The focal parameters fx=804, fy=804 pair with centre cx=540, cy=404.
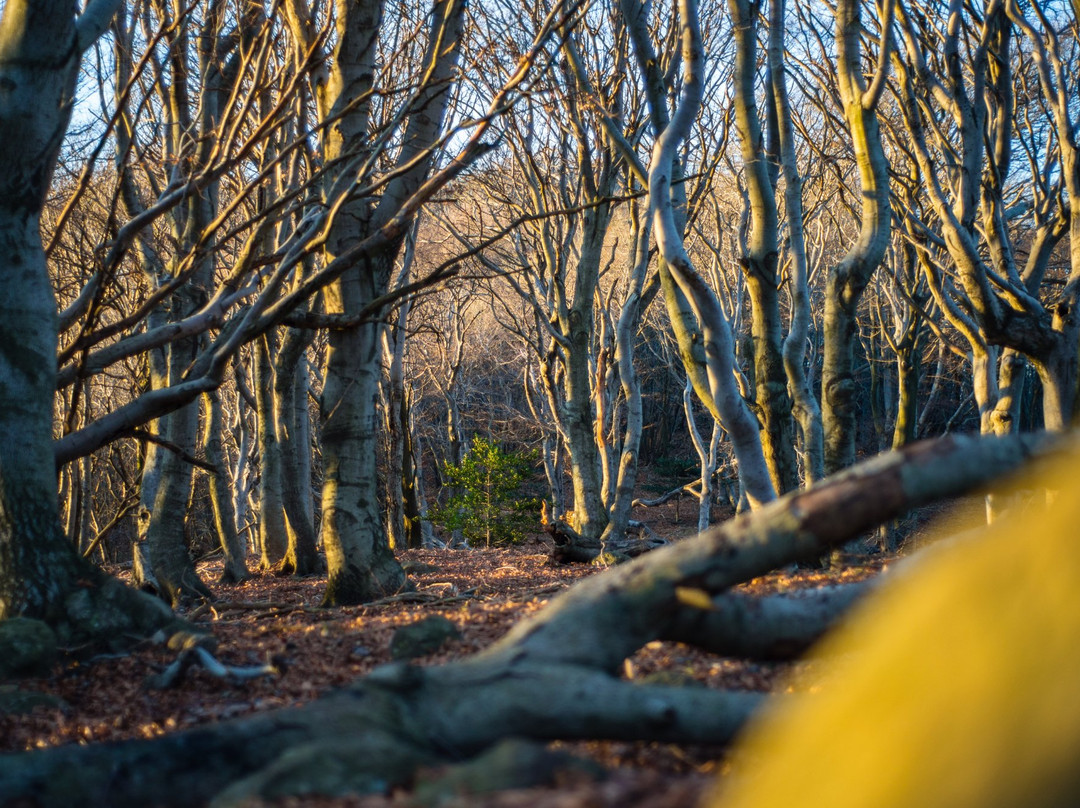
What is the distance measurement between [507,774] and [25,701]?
2.97 metres

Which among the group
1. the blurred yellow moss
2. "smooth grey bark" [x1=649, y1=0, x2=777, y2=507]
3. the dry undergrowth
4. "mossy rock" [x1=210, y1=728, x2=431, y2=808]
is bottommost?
the dry undergrowth

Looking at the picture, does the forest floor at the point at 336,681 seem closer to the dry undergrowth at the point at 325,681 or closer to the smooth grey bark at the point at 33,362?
the dry undergrowth at the point at 325,681

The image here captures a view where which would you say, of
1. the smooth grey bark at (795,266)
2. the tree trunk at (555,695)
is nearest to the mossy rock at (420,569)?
the smooth grey bark at (795,266)

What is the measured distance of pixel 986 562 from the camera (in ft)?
4.67

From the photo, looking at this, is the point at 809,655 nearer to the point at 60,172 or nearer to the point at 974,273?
the point at 974,273

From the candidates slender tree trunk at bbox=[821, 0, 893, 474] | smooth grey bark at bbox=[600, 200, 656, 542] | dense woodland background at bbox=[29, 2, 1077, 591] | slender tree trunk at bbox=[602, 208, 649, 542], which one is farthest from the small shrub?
slender tree trunk at bbox=[821, 0, 893, 474]

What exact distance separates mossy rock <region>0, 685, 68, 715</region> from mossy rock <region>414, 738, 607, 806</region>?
267 centimetres

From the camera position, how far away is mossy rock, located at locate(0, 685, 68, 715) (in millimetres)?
3520

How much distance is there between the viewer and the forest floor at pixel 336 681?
169 cm

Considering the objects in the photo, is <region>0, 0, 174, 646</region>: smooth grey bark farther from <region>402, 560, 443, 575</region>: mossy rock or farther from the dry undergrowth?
<region>402, 560, 443, 575</region>: mossy rock

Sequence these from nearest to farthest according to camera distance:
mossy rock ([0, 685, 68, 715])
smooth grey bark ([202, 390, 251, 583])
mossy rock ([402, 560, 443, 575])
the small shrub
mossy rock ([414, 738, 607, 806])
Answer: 1. mossy rock ([414, 738, 607, 806])
2. mossy rock ([0, 685, 68, 715])
3. smooth grey bark ([202, 390, 251, 583])
4. mossy rock ([402, 560, 443, 575])
5. the small shrub

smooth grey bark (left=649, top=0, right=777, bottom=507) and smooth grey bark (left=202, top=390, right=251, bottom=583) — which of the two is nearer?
smooth grey bark (left=649, top=0, right=777, bottom=507)

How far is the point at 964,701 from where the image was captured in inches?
49.9

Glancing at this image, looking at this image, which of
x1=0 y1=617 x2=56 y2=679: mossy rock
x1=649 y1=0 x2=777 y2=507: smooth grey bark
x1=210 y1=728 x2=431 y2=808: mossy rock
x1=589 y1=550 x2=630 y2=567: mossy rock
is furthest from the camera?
x1=589 y1=550 x2=630 y2=567: mossy rock
